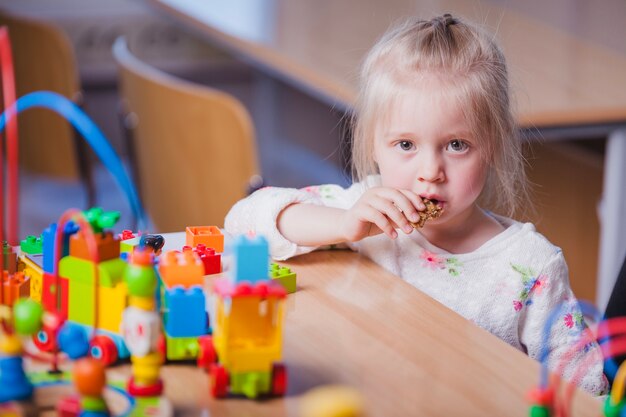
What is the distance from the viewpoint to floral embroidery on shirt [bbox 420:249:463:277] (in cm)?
117

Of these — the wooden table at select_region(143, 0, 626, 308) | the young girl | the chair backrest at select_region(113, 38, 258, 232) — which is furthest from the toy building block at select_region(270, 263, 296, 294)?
the chair backrest at select_region(113, 38, 258, 232)

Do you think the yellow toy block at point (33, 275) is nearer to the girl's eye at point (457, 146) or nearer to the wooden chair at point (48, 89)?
the girl's eye at point (457, 146)

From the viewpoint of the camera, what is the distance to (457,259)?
118 centimetres

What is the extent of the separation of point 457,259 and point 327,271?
8.2 inches

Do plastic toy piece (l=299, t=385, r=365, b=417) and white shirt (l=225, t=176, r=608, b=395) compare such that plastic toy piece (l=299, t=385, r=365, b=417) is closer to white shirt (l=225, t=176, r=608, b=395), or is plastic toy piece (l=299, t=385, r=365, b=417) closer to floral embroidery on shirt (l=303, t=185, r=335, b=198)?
white shirt (l=225, t=176, r=608, b=395)

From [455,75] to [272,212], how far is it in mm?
266

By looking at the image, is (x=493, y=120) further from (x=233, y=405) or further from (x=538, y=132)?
(x=538, y=132)

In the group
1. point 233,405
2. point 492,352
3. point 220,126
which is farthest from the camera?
point 220,126

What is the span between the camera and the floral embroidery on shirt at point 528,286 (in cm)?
111

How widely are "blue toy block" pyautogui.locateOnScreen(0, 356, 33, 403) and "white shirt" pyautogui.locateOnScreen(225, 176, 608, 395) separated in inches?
16.3

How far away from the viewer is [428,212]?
1.04m

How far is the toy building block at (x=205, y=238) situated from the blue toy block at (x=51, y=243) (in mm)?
194

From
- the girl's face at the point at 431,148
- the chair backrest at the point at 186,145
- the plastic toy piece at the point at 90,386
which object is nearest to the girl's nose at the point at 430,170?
the girl's face at the point at 431,148

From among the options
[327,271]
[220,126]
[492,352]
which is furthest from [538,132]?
[492,352]
